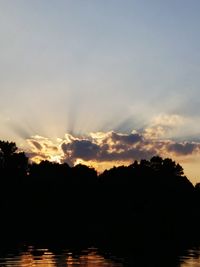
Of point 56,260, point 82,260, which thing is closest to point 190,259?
point 82,260

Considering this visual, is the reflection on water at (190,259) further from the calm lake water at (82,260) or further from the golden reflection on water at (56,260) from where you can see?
the golden reflection on water at (56,260)

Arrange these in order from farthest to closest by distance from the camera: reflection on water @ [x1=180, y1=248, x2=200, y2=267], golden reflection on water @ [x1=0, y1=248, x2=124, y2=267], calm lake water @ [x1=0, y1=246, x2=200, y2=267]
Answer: reflection on water @ [x1=180, y1=248, x2=200, y2=267] → calm lake water @ [x1=0, y1=246, x2=200, y2=267] → golden reflection on water @ [x1=0, y1=248, x2=124, y2=267]

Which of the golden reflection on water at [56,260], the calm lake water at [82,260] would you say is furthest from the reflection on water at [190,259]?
the golden reflection on water at [56,260]

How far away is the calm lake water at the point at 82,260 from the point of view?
187 ft

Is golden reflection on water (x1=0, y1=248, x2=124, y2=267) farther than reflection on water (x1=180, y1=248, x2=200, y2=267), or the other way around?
reflection on water (x1=180, y1=248, x2=200, y2=267)

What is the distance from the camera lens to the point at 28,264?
185 feet

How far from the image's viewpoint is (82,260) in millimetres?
61188

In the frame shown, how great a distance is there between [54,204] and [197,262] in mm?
126734

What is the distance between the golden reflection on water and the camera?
56062 millimetres

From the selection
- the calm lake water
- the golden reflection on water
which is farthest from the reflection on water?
the golden reflection on water

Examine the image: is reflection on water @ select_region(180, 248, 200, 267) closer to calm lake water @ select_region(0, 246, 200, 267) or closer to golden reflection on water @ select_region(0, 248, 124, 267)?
calm lake water @ select_region(0, 246, 200, 267)

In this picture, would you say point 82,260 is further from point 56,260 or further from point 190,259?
point 190,259

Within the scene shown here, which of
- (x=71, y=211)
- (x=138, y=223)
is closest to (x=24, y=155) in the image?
(x=71, y=211)

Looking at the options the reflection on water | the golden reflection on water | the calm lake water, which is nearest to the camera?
the golden reflection on water
